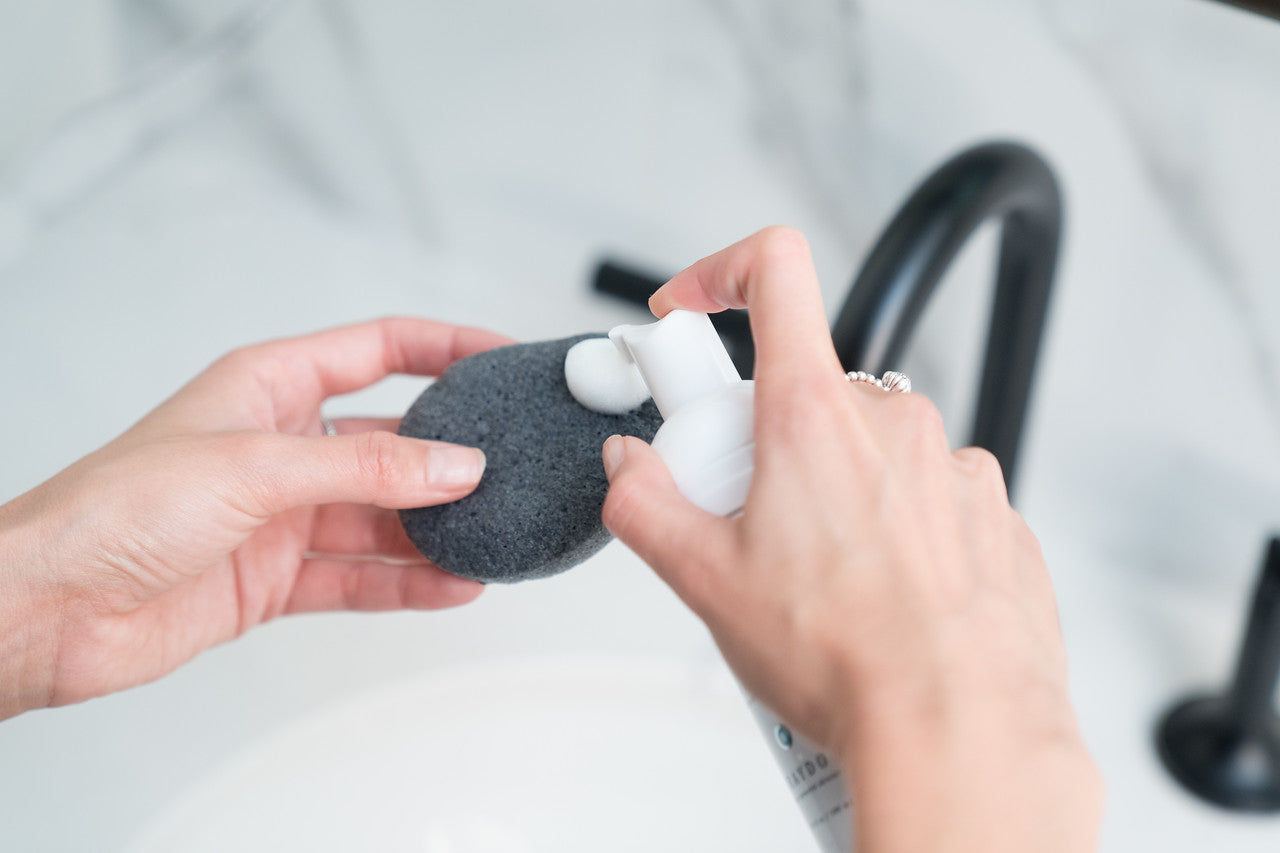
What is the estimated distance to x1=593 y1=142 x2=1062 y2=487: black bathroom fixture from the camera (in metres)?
0.40

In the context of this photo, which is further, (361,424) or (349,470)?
(361,424)

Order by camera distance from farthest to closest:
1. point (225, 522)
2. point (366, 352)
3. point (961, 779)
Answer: point (366, 352), point (225, 522), point (961, 779)

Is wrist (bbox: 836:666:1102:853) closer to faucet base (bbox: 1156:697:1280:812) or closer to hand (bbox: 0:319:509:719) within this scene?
hand (bbox: 0:319:509:719)

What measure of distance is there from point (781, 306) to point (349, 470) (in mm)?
228

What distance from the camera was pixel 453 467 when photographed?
0.43 meters

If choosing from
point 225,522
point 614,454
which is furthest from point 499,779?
point 614,454

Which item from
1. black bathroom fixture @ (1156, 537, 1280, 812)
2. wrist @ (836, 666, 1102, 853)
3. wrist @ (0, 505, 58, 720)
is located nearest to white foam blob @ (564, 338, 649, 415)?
wrist @ (836, 666, 1102, 853)

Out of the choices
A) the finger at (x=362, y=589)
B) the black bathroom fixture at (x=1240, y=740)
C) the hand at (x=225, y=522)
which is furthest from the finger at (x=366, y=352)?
the black bathroom fixture at (x=1240, y=740)

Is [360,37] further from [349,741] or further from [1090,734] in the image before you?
[1090,734]

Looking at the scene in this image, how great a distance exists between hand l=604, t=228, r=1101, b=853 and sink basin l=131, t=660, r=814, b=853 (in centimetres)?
38

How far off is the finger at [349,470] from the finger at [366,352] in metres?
0.14

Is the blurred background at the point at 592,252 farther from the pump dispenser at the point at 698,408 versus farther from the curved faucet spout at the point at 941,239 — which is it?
the pump dispenser at the point at 698,408

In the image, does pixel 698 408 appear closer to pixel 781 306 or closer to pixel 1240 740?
pixel 781 306

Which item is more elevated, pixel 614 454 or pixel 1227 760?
pixel 614 454
